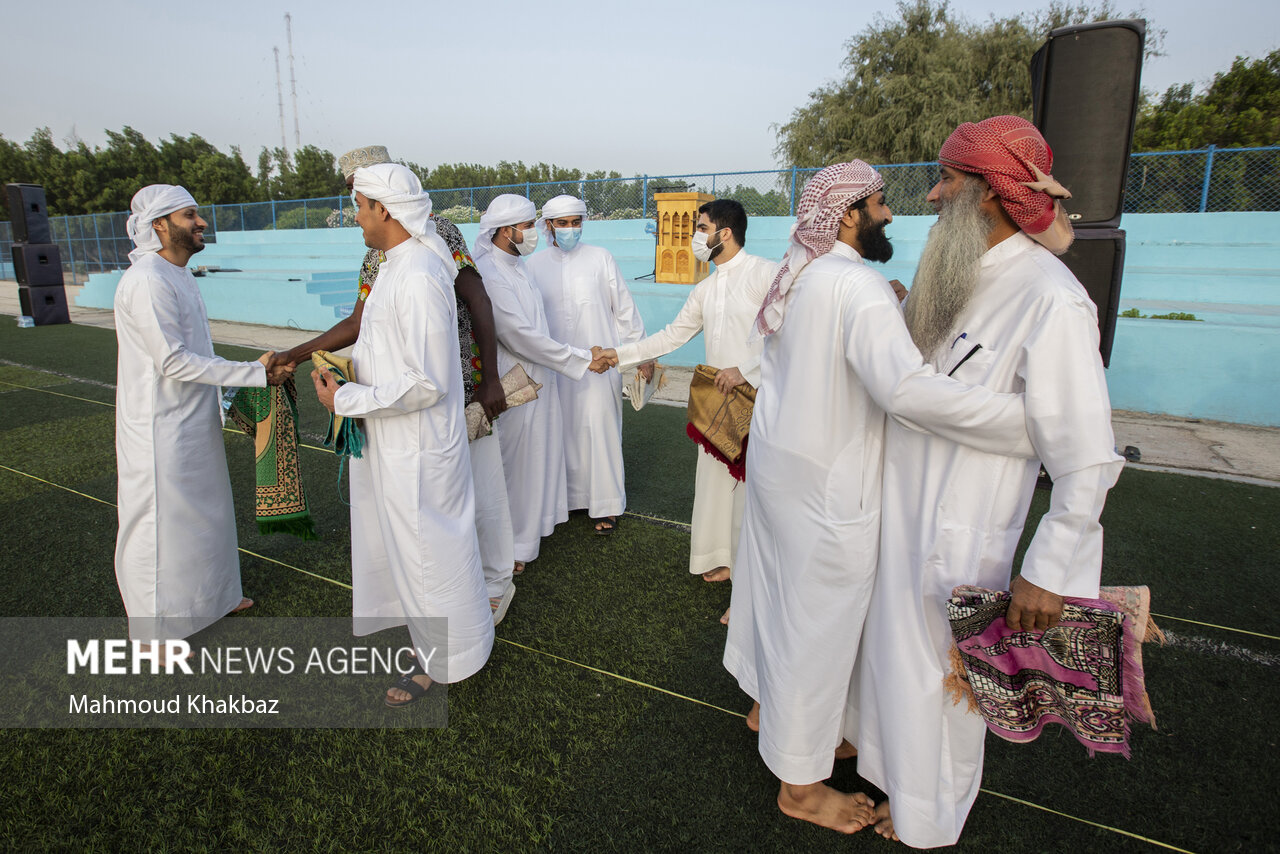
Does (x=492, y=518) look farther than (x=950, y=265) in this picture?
Yes

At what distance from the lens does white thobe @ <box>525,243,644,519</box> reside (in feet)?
13.9

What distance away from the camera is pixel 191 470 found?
295 centimetres

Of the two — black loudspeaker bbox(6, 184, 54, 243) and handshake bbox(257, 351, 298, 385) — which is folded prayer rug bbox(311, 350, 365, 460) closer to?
handshake bbox(257, 351, 298, 385)

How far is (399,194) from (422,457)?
86 cm

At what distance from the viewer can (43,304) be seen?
44.0 feet

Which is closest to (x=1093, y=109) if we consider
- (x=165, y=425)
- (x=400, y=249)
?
(x=400, y=249)

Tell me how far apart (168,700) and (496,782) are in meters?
1.33

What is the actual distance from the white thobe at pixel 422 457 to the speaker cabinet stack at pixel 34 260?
47.2ft

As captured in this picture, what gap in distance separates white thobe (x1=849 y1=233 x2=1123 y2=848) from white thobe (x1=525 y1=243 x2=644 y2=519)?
242cm

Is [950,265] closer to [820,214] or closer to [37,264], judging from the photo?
[820,214]

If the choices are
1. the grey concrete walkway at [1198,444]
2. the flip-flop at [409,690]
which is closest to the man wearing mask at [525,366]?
the flip-flop at [409,690]

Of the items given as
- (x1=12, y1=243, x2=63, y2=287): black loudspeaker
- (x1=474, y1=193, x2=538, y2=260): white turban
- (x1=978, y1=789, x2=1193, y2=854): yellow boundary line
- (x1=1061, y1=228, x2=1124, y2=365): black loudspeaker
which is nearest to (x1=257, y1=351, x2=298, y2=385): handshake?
(x1=474, y1=193, x2=538, y2=260): white turban

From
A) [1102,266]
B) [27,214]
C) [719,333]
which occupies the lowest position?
[719,333]

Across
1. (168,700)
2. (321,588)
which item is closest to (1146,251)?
(321,588)
